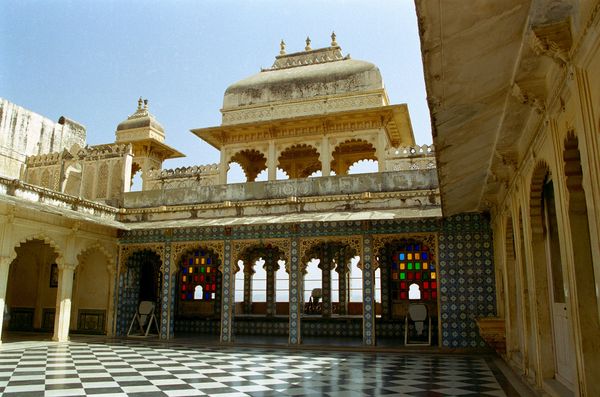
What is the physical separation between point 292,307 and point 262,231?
6.47 ft

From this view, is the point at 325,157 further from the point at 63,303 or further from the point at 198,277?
the point at 63,303

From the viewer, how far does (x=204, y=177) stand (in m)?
16.8

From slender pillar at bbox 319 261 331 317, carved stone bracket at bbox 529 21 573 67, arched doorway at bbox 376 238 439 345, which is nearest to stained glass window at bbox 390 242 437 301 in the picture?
arched doorway at bbox 376 238 439 345

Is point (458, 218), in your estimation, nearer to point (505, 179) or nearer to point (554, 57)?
point (505, 179)

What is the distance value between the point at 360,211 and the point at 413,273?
3.04 meters

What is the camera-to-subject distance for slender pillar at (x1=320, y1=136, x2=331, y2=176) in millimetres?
15266

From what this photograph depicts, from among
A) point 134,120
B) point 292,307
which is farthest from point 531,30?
point 134,120

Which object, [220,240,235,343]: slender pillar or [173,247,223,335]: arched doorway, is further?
[173,247,223,335]: arched doorway

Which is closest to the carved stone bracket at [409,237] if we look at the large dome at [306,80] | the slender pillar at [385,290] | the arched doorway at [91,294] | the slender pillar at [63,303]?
the slender pillar at [385,290]

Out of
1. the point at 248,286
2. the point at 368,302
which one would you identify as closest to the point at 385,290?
the point at 368,302

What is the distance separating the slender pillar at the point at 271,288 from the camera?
15188 mm

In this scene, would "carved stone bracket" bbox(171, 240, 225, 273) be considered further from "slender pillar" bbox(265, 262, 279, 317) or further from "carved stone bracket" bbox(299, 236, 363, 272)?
"slender pillar" bbox(265, 262, 279, 317)

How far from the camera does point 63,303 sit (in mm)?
12180

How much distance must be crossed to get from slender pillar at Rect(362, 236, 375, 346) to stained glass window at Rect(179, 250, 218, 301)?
5.99 meters
